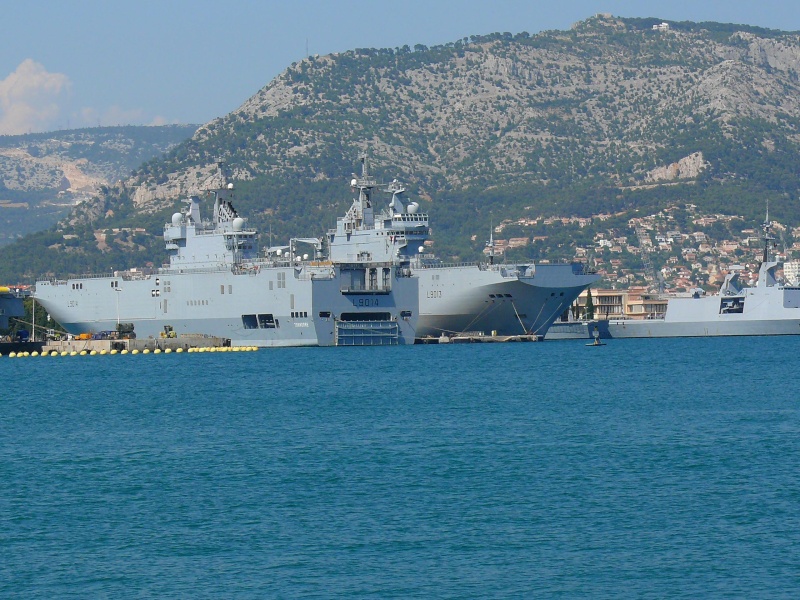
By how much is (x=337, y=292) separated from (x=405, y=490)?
59298 mm

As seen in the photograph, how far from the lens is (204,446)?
42844 millimetres

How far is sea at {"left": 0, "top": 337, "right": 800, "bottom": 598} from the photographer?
86.4ft

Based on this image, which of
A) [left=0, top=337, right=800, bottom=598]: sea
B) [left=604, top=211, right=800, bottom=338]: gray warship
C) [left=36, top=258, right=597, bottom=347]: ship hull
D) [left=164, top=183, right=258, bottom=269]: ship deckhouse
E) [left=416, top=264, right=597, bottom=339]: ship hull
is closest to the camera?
[left=0, top=337, right=800, bottom=598]: sea

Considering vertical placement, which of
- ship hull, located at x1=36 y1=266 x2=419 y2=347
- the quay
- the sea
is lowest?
the sea

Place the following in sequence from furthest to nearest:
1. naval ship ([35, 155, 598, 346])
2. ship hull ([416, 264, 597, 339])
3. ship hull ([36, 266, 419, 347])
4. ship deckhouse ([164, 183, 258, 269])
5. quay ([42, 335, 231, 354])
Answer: ship deckhouse ([164, 183, 258, 269]) < quay ([42, 335, 231, 354]) < ship hull ([36, 266, 419, 347]) < naval ship ([35, 155, 598, 346]) < ship hull ([416, 264, 597, 339])

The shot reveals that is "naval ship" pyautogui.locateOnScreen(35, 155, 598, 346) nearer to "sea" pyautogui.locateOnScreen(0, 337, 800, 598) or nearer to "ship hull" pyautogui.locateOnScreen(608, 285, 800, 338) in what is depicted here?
"ship hull" pyautogui.locateOnScreen(608, 285, 800, 338)

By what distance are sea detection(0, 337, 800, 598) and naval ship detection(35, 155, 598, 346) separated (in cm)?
2989

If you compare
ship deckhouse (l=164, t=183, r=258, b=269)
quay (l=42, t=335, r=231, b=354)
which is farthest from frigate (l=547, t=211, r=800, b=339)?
quay (l=42, t=335, r=231, b=354)

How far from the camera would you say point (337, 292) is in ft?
306

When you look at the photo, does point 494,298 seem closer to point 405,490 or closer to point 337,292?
point 337,292

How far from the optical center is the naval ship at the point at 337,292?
306 ft

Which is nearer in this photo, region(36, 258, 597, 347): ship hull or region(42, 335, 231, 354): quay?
region(36, 258, 597, 347): ship hull

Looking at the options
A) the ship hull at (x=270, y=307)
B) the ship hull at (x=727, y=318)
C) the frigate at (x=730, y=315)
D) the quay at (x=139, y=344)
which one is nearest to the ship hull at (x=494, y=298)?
the ship hull at (x=270, y=307)

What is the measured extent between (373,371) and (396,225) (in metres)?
29.4
